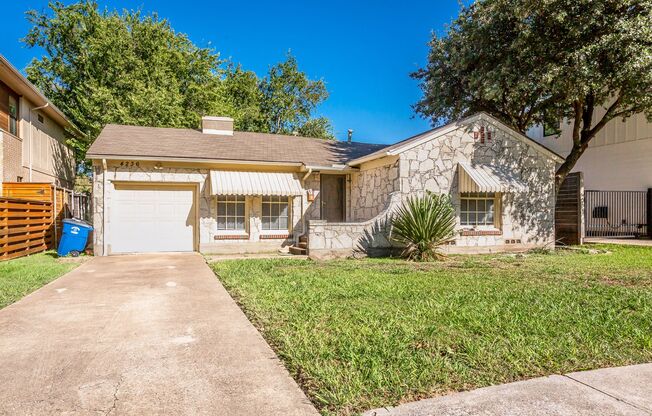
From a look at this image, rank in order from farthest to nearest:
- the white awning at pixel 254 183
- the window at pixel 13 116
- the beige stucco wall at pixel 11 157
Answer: the window at pixel 13 116 < the beige stucco wall at pixel 11 157 < the white awning at pixel 254 183

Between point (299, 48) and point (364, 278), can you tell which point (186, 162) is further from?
point (299, 48)

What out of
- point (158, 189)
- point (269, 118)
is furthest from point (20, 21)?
point (158, 189)

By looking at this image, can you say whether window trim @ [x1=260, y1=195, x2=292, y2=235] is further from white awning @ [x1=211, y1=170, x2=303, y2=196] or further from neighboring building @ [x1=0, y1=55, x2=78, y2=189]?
neighboring building @ [x1=0, y1=55, x2=78, y2=189]

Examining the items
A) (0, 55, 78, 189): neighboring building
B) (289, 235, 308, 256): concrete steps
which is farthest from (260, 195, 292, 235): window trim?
(0, 55, 78, 189): neighboring building

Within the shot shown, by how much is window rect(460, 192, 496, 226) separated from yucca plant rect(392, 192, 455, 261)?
2.18 meters

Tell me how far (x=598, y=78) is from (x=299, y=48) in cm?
2850

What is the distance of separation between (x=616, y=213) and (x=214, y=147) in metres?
22.3

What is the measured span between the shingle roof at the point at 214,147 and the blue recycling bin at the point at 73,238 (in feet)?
7.63

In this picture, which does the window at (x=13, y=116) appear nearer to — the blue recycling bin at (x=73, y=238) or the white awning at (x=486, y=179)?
the blue recycling bin at (x=73, y=238)

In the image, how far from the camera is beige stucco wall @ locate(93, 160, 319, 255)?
14516mm

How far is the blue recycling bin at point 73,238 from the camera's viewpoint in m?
13.8

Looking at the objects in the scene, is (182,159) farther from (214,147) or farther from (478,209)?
(478,209)

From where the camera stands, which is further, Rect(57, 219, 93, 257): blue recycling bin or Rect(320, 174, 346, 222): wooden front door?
Rect(320, 174, 346, 222): wooden front door

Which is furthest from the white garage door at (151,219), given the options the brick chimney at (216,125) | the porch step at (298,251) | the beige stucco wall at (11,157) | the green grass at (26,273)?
the beige stucco wall at (11,157)
